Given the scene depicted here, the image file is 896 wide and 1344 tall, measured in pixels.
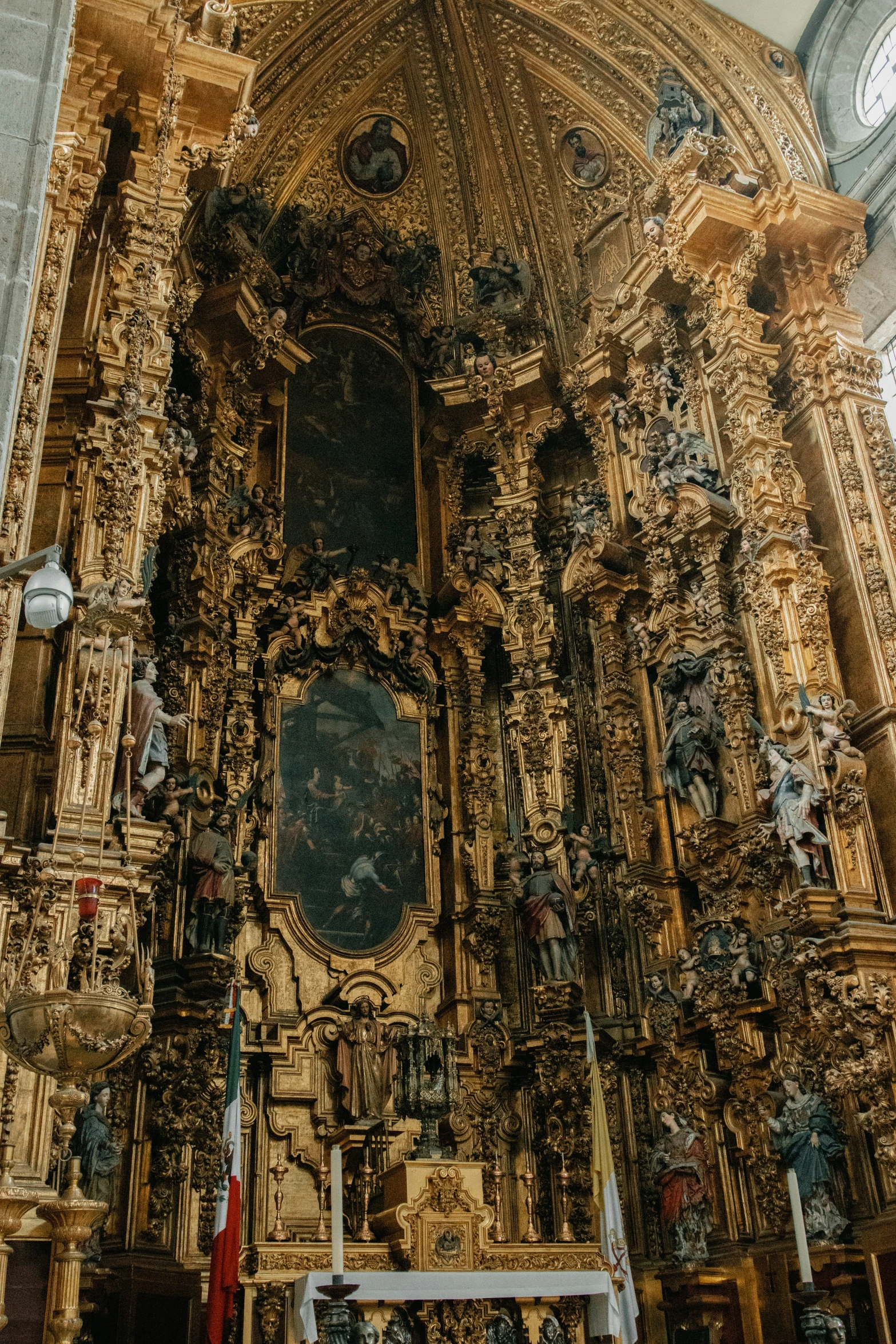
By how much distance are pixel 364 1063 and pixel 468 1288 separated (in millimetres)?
3477

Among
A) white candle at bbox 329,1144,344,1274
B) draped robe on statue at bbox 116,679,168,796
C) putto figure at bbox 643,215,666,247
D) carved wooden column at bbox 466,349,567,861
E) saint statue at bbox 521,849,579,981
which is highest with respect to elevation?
putto figure at bbox 643,215,666,247

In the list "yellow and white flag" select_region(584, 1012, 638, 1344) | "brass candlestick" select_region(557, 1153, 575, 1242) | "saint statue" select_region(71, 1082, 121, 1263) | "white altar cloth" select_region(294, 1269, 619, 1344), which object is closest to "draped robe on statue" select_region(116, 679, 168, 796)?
"saint statue" select_region(71, 1082, 121, 1263)

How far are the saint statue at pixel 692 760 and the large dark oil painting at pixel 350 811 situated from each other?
10.3ft

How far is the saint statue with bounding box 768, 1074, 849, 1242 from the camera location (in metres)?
10.5

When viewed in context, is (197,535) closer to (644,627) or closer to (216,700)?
(216,700)

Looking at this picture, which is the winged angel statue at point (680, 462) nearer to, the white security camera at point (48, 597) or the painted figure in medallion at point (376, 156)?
the painted figure in medallion at point (376, 156)

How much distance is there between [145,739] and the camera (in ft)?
35.4

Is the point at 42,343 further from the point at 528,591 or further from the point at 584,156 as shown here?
the point at 584,156

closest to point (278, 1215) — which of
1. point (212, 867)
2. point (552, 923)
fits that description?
point (212, 867)

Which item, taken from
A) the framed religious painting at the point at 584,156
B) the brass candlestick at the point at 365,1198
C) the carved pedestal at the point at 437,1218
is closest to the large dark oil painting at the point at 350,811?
the brass candlestick at the point at 365,1198

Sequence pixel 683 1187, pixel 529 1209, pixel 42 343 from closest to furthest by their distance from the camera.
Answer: pixel 42 343 → pixel 683 1187 → pixel 529 1209

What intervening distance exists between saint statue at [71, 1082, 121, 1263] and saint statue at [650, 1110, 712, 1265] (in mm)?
4996

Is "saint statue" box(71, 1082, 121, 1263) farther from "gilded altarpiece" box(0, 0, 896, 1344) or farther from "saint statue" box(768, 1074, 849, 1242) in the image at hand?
"saint statue" box(768, 1074, 849, 1242)

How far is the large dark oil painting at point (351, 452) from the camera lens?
53.8ft
